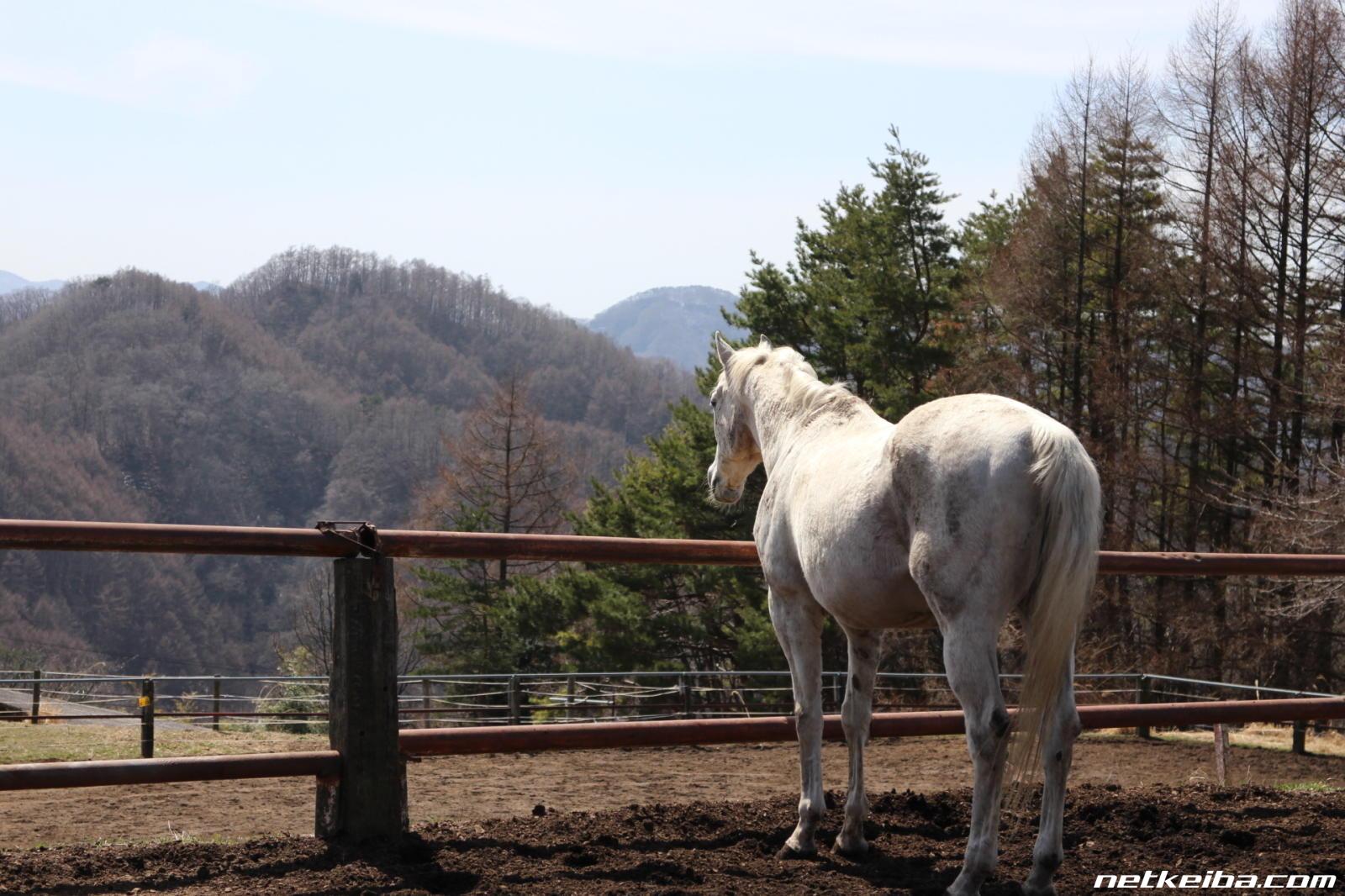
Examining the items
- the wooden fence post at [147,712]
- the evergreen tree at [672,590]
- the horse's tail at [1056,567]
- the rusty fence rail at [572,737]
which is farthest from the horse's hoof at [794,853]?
the evergreen tree at [672,590]

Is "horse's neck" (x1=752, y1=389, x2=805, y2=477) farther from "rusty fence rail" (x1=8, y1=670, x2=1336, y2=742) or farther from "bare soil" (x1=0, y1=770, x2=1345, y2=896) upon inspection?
"rusty fence rail" (x1=8, y1=670, x2=1336, y2=742)

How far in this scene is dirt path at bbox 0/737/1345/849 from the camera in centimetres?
675

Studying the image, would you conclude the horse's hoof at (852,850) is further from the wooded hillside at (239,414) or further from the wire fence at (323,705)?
the wooded hillside at (239,414)

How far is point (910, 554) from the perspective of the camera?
385 centimetres

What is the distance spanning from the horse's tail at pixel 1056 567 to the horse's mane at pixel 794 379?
1118 mm

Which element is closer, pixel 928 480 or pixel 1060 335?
pixel 928 480

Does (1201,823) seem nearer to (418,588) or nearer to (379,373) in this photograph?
(418,588)

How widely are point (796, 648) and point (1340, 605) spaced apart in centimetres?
1723

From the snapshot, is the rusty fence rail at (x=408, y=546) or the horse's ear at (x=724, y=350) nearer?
the rusty fence rail at (x=408, y=546)

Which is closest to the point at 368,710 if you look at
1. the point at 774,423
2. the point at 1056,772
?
the point at 774,423

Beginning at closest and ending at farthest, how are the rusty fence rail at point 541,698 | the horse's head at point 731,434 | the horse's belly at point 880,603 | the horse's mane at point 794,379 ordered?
the horse's belly at point 880,603 → the horse's mane at point 794,379 → the horse's head at point 731,434 → the rusty fence rail at point 541,698

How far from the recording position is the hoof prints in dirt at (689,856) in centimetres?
394

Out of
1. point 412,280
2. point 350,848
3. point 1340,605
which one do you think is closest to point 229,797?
point 350,848

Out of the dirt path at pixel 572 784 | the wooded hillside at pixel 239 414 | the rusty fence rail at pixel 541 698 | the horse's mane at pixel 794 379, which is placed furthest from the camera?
the wooded hillside at pixel 239 414
